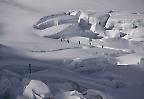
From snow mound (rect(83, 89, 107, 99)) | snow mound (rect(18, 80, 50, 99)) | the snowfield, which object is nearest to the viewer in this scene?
snow mound (rect(18, 80, 50, 99))

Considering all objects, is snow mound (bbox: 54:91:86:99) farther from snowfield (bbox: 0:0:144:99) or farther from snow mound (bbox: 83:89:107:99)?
snow mound (bbox: 83:89:107:99)

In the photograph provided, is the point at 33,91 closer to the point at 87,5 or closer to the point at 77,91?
the point at 77,91

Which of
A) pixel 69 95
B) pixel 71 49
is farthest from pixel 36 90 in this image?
pixel 71 49

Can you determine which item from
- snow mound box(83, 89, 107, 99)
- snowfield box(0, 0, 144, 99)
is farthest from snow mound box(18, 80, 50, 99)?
snow mound box(83, 89, 107, 99)

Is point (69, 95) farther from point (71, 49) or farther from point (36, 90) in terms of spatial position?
point (71, 49)

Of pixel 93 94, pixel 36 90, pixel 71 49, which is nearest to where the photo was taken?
pixel 36 90

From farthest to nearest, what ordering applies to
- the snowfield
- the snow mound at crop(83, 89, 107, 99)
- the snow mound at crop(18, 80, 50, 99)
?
the snowfield, the snow mound at crop(83, 89, 107, 99), the snow mound at crop(18, 80, 50, 99)

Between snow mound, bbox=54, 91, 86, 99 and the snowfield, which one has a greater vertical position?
the snowfield

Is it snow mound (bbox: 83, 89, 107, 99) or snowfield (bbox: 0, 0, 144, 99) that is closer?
snow mound (bbox: 83, 89, 107, 99)
